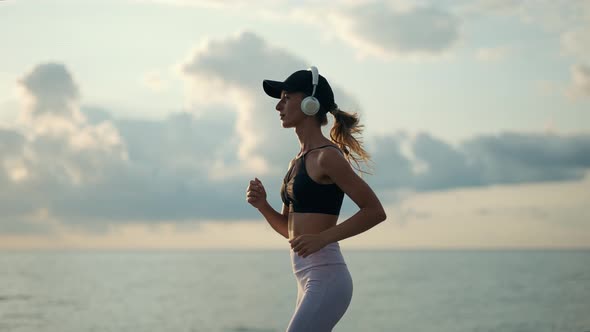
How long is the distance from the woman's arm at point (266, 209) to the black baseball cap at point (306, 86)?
2.16 ft

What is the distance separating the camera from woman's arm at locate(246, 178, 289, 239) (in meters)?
4.63

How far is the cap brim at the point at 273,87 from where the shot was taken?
436 centimetres

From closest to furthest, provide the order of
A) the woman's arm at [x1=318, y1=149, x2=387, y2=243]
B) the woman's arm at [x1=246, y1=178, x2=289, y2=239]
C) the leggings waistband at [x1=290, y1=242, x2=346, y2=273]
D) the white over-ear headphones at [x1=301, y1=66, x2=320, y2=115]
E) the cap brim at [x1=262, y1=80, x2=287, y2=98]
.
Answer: the woman's arm at [x1=318, y1=149, x2=387, y2=243] → the leggings waistband at [x1=290, y1=242, x2=346, y2=273] → the white over-ear headphones at [x1=301, y1=66, x2=320, y2=115] → the cap brim at [x1=262, y1=80, x2=287, y2=98] → the woman's arm at [x1=246, y1=178, x2=289, y2=239]

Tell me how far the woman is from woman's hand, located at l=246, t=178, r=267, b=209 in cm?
20

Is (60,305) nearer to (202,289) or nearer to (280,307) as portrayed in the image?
(280,307)

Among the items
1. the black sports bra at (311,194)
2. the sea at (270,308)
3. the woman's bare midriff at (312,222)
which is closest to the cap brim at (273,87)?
the black sports bra at (311,194)

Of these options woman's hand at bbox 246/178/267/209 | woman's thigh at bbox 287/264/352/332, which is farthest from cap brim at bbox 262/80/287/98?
woman's thigh at bbox 287/264/352/332

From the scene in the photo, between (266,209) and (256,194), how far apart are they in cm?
12

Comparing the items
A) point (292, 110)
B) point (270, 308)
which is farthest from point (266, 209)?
point (270, 308)

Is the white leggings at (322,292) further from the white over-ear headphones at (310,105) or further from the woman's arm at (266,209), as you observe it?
the white over-ear headphones at (310,105)

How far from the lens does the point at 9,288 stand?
70.5 m

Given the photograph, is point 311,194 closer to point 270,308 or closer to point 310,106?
point 310,106

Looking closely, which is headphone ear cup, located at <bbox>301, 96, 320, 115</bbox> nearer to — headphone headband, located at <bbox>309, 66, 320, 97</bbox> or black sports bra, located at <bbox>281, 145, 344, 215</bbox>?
headphone headband, located at <bbox>309, 66, 320, 97</bbox>

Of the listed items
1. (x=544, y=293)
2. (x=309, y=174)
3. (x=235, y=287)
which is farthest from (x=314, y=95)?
(x=235, y=287)
